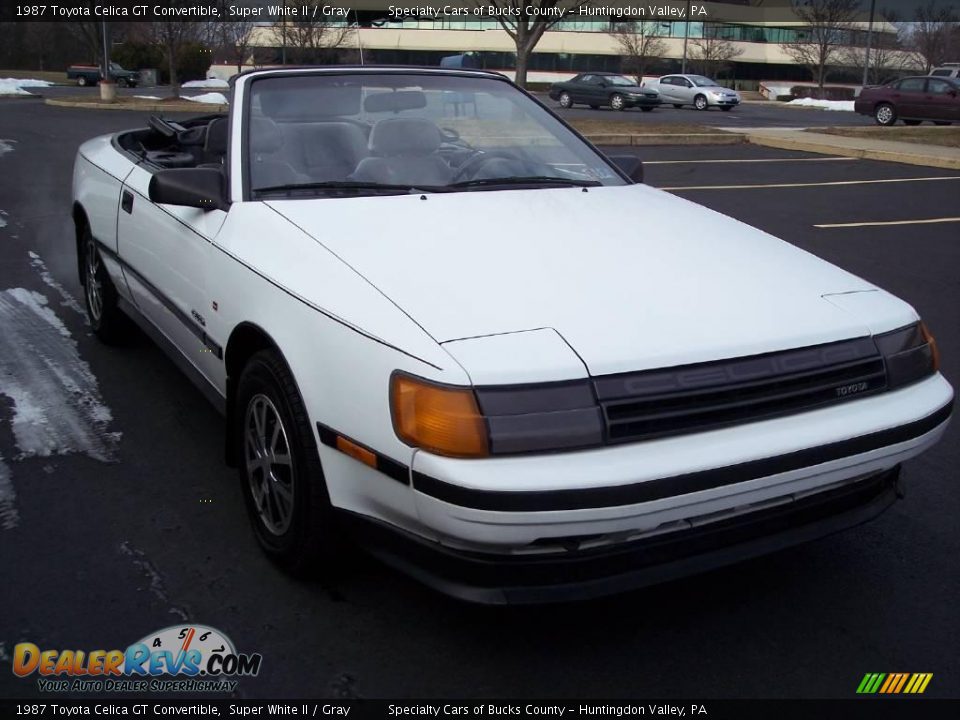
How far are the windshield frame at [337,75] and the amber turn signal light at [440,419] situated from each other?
1.38 metres

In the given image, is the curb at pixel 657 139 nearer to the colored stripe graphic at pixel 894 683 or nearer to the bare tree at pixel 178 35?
the colored stripe graphic at pixel 894 683

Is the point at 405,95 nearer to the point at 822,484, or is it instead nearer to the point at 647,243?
the point at 647,243

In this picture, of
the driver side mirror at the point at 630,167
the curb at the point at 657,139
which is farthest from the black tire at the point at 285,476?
the curb at the point at 657,139

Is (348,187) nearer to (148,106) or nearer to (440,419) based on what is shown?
(440,419)

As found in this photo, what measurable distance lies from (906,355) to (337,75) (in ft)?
8.43

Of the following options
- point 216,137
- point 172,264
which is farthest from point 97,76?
point 172,264

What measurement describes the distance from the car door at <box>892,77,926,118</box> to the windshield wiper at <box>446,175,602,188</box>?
2653cm

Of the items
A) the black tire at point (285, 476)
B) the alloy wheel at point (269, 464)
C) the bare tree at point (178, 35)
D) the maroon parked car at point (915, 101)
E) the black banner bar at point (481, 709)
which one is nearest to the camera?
the black banner bar at point (481, 709)

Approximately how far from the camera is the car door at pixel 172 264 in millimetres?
3568

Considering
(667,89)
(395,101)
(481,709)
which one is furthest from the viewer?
(667,89)

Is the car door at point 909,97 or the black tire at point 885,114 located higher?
the car door at point 909,97

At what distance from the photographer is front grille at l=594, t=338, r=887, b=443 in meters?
2.46

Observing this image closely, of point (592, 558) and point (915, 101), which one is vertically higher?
point (915, 101)

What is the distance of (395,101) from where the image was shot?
4207mm
